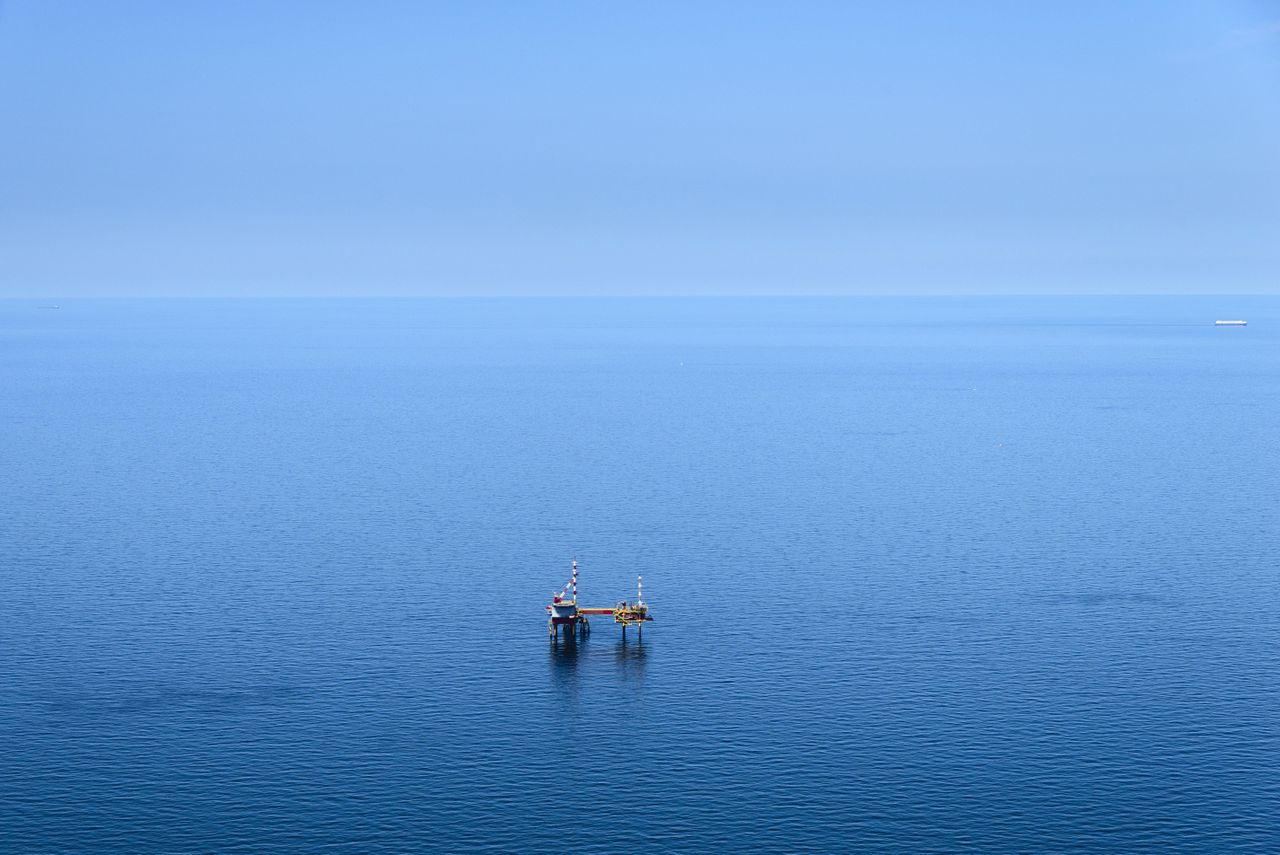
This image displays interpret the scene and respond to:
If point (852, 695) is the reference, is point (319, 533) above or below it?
above

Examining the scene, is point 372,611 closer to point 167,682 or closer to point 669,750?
point 167,682

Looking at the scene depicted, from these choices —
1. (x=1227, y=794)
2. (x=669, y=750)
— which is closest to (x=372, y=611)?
(x=669, y=750)

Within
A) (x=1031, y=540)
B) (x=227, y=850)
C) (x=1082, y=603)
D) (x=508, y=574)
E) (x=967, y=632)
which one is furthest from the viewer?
(x=1031, y=540)

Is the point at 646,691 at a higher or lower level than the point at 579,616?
lower

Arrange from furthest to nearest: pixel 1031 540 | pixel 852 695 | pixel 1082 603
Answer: pixel 1031 540 < pixel 1082 603 < pixel 852 695

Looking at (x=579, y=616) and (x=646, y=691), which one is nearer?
(x=646, y=691)

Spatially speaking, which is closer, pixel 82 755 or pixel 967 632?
pixel 82 755

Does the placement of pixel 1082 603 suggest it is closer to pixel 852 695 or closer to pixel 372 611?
pixel 852 695

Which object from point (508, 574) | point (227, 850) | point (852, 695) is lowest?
point (227, 850)

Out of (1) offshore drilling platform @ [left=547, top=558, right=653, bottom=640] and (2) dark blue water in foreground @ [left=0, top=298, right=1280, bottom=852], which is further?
(1) offshore drilling platform @ [left=547, top=558, right=653, bottom=640]

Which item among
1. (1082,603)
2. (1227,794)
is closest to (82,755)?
(1227,794)

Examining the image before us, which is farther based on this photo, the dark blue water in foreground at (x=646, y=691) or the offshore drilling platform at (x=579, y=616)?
the offshore drilling platform at (x=579, y=616)
